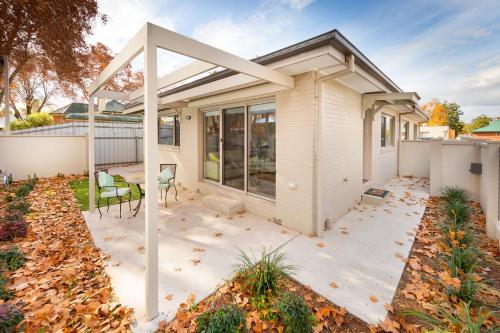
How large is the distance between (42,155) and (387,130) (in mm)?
13927

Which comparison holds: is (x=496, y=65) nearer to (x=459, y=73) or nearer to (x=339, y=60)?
(x=459, y=73)

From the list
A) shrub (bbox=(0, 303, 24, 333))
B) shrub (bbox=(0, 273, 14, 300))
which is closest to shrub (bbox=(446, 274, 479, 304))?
shrub (bbox=(0, 303, 24, 333))

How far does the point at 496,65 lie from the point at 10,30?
24172 mm

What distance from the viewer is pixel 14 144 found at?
28.0 ft

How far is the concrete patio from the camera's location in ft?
8.70

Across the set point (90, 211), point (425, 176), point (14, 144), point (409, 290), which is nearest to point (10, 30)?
point (14, 144)

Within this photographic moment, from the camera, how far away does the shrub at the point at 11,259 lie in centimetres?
314

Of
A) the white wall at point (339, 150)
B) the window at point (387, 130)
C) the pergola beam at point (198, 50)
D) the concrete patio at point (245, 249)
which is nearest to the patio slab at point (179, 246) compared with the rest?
the concrete patio at point (245, 249)

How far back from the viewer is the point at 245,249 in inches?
147

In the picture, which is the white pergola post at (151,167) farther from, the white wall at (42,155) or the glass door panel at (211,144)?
the white wall at (42,155)

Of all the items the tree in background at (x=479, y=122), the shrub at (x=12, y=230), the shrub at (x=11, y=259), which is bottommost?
the shrub at (x=11, y=259)

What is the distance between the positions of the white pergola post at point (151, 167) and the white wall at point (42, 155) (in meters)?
10.1

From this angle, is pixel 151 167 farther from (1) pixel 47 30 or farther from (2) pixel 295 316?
(1) pixel 47 30

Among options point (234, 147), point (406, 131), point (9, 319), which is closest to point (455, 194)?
point (234, 147)
